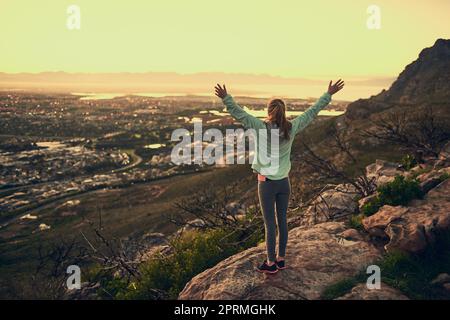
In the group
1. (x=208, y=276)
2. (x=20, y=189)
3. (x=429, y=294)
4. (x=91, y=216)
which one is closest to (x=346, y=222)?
(x=429, y=294)

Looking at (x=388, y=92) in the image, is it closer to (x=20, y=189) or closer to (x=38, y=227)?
(x=38, y=227)

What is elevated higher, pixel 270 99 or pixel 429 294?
pixel 270 99

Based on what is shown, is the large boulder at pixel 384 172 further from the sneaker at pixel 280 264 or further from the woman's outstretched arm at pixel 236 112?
the woman's outstretched arm at pixel 236 112

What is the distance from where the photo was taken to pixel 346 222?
898 cm

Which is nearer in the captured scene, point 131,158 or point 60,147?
point 131,158

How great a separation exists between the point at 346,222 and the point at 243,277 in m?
3.26

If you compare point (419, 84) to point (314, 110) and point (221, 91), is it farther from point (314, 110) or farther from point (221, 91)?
point (221, 91)

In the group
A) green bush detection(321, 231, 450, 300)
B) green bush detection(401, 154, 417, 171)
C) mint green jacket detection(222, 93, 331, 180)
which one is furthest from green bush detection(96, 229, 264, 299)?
green bush detection(401, 154, 417, 171)

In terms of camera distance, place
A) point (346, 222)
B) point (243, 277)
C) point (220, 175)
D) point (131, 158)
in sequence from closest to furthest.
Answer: point (243, 277) → point (346, 222) → point (220, 175) → point (131, 158)

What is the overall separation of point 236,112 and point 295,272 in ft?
9.97

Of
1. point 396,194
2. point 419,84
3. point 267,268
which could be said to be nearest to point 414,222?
point 396,194

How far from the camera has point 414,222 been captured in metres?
7.41

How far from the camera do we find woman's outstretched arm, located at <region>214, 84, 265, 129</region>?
252 inches
